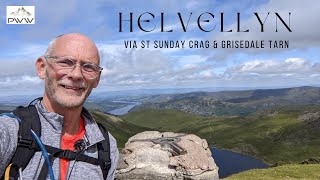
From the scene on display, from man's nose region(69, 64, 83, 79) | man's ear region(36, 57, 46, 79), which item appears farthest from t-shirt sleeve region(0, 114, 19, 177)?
man's nose region(69, 64, 83, 79)

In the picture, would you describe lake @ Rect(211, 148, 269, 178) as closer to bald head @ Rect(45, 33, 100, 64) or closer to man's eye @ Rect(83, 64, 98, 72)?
man's eye @ Rect(83, 64, 98, 72)

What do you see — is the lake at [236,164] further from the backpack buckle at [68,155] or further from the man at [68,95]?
the backpack buckle at [68,155]

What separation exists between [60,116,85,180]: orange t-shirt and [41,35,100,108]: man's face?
0.46 meters

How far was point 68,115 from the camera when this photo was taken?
16.3 feet

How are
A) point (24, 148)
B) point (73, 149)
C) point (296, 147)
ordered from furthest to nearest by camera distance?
point (296, 147), point (73, 149), point (24, 148)

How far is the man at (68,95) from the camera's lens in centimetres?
473

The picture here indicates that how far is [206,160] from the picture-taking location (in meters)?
28.7

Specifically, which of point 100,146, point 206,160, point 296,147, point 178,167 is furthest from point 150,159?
point 296,147

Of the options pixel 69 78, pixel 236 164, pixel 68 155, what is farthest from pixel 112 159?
pixel 236 164

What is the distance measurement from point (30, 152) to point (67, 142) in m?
0.71

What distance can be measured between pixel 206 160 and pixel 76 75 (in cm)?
2488

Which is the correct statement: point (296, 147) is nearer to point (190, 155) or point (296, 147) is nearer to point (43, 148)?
point (190, 155)

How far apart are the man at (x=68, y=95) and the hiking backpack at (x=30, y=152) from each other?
0.26 feet

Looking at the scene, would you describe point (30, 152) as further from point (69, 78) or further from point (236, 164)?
point (236, 164)
